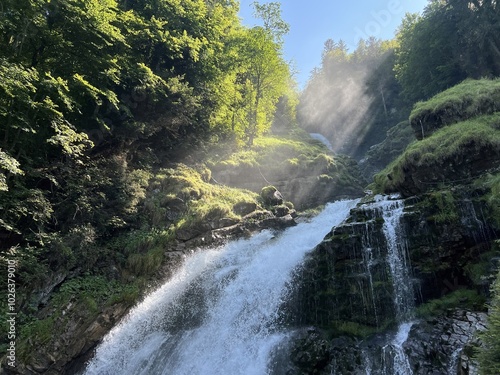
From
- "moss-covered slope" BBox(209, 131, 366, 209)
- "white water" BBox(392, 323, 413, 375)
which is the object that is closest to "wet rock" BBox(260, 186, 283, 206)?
"moss-covered slope" BBox(209, 131, 366, 209)

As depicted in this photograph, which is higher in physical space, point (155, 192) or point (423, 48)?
point (423, 48)

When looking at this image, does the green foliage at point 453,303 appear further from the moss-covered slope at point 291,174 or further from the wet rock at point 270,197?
the moss-covered slope at point 291,174

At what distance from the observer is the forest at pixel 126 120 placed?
40.4 feet

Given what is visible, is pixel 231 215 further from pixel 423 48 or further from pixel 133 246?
pixel 423 48

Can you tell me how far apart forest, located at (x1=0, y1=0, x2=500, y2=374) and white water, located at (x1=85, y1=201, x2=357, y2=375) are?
4.95 feet

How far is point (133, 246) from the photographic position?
49.3ft

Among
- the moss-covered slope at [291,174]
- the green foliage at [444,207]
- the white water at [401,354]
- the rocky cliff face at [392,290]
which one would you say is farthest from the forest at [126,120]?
the white water at [401,354]

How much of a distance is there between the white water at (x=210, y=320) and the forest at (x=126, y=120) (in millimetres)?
1510

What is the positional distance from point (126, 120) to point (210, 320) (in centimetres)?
1325

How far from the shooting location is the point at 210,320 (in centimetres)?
1273

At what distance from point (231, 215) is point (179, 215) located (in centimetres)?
327

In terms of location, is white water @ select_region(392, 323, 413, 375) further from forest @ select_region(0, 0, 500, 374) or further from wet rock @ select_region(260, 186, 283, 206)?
wet rock @ select_region(260, 186, 283, 206)

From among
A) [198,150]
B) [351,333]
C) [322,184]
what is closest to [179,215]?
[198,150]

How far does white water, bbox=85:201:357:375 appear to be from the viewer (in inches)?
433
